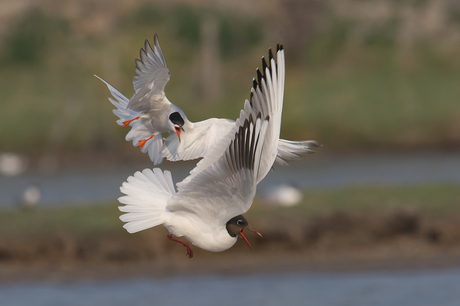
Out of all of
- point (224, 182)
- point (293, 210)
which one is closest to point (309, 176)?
point (293, 210)

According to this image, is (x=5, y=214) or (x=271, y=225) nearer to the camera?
(x=271, y=225)

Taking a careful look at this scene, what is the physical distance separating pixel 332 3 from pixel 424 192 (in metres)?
14.9

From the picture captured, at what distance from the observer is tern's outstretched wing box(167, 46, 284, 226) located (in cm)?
427

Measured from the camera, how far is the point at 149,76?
17.5 ft

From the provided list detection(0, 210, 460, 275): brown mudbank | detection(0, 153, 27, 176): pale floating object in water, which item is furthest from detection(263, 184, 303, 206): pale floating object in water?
detection(0, 153, 27, 176): pale floating object in water

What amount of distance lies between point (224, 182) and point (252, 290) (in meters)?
8.86

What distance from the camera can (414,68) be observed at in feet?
81.0

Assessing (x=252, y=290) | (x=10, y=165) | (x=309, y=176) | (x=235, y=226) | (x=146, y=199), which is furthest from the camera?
(x=10, y=165)

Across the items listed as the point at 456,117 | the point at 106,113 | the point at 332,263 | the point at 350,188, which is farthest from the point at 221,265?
the point at 456,117

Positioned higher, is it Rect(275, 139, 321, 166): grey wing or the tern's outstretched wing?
Rect(275, 139, 321, 166): grey wing

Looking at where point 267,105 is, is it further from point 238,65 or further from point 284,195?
point 238,65

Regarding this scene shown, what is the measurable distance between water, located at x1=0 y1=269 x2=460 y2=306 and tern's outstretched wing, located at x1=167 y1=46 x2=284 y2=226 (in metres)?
8.03

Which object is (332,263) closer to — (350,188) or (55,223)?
(350,188)

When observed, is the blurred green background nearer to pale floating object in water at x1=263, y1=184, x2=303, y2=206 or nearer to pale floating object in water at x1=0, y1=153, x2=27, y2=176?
pale floating object in water at x1=0, y1=153, x2=27, y2=176
